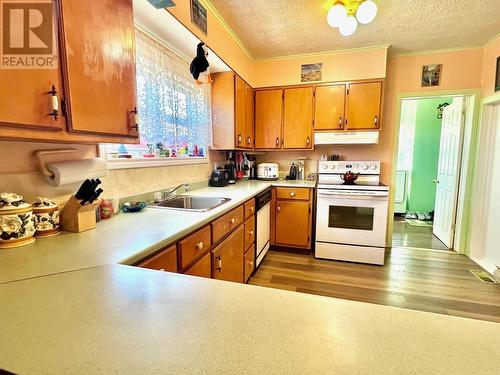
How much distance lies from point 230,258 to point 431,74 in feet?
10.9

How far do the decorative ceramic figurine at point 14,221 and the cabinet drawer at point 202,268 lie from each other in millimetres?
693

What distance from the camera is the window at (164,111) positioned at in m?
1.76

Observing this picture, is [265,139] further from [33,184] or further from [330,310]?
[330,310]

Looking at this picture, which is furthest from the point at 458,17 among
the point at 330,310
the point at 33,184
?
the point at 33,184

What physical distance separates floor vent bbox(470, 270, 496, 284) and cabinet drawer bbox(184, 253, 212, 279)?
2.77 meters

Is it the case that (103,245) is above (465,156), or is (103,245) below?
below

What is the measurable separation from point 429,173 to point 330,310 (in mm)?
5252

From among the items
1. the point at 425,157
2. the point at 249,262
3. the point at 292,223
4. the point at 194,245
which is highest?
the point at 425,157

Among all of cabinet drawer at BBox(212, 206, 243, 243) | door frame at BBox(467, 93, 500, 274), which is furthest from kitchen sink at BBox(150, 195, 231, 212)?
door frame at BBox(467, 93, 500, 274)

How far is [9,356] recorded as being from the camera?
1.48 ft

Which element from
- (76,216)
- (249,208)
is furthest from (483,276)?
(76,216)

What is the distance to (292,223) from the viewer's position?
312 cm

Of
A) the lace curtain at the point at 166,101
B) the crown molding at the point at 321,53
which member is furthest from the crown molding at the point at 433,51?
the lace curtain at the point at 166,101

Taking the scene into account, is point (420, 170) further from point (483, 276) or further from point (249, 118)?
point (249, 118)
